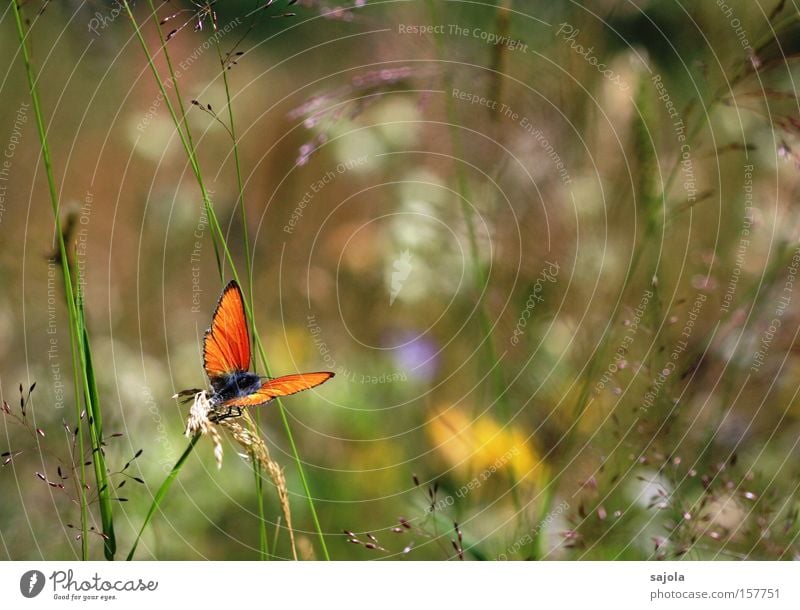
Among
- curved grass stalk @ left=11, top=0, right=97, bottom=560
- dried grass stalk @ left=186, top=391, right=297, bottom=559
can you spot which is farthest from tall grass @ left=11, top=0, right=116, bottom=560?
dried grass stalk @ left=186, top=391, right=297, bottom=559

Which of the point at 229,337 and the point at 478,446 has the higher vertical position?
the point at 229,337

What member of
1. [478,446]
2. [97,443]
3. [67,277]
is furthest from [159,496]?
[478,446]

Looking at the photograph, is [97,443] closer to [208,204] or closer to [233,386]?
[233,386]

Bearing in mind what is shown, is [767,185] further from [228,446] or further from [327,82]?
[228,446]

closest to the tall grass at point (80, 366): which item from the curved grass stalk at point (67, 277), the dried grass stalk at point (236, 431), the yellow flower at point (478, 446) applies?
the curved grass stalk at point (67, 277)
